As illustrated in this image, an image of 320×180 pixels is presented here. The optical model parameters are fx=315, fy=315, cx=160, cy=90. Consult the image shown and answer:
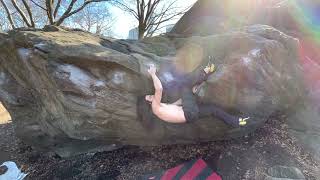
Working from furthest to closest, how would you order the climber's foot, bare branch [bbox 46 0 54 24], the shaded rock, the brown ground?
bare branch [bbox 46 0 54 24] → the brown ground → the shaded rock → the climber's foot

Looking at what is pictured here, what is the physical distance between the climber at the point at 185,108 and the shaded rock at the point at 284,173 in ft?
3.58

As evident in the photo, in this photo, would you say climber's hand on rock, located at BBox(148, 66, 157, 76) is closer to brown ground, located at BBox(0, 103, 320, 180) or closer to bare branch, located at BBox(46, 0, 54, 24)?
brown ground, located at BBox(0, 103, 320, 180)

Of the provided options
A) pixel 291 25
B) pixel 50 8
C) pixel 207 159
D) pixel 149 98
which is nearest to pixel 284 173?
pixel 207 159

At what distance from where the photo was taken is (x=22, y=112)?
18.7ft

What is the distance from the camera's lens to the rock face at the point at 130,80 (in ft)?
14.3

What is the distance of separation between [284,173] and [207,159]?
1.19 meters

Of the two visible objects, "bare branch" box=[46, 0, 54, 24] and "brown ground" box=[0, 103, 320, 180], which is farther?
"bare branch" box=[46, 0, 54, 24]

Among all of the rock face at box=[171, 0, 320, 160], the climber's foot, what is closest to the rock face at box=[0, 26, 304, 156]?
the climber's foot

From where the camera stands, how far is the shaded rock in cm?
463

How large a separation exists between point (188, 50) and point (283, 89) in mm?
1652

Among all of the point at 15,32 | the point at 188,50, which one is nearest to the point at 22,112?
the point at 15,32

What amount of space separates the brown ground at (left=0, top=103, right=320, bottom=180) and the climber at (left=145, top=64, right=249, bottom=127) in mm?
1109

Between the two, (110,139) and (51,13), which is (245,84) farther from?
(51,13)

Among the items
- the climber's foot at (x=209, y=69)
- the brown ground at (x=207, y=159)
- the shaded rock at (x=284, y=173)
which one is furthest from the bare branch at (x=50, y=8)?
the shaded rock at (x=284, y=173)
